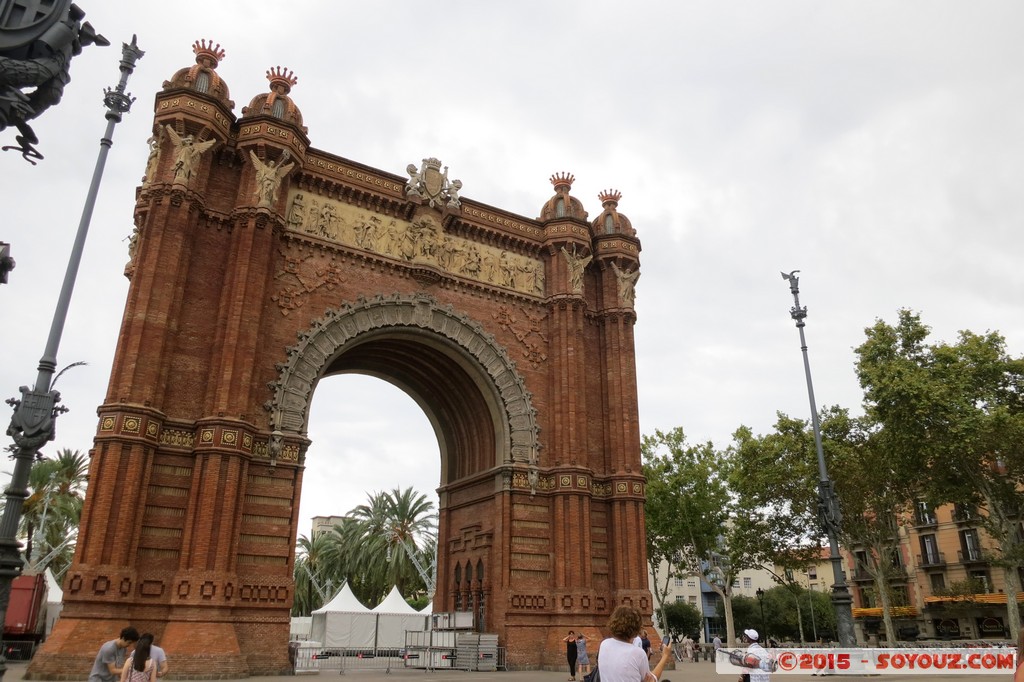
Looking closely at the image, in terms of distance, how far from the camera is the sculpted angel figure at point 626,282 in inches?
1133

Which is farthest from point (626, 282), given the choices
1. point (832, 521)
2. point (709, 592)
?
point (709, 592)

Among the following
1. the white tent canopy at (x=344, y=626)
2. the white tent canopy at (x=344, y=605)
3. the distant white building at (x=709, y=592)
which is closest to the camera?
the white tent canopy at (x=344, y=626)

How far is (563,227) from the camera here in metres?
28.3

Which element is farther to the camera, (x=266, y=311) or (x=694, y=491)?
(x=694, y=491)

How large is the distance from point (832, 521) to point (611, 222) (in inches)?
578

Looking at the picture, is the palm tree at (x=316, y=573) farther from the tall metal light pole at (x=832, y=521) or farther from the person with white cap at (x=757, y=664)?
the person with white cap at (x=757, y=664)

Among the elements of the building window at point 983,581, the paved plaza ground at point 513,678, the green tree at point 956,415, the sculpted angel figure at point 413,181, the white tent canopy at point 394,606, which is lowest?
the paved plaza ground at point 513,678

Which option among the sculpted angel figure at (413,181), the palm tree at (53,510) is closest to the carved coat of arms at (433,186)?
the sculpted angel figure at (413,181)

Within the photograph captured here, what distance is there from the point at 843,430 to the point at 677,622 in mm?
44241

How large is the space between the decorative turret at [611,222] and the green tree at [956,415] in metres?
12.0

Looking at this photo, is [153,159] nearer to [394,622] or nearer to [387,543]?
[394,622]

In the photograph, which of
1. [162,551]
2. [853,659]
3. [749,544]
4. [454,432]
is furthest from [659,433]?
[162,551]

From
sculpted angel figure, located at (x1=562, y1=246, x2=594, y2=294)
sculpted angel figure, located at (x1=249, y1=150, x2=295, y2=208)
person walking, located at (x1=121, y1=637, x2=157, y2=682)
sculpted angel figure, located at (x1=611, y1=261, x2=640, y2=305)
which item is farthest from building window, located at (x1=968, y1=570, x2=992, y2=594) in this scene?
person walking, located at (x1=121, y1=637, x2=157, y2=682)

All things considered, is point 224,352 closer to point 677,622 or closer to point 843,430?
point 843,430
